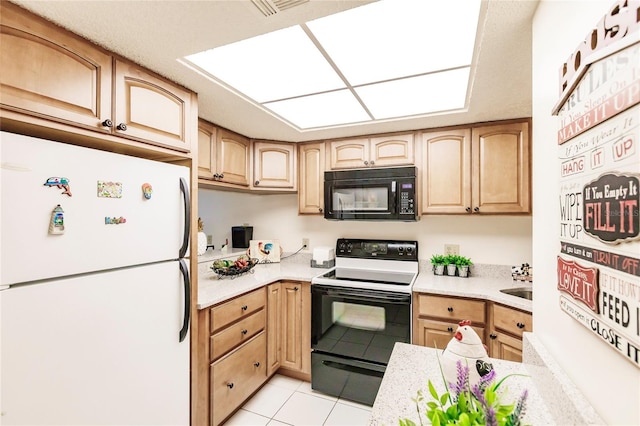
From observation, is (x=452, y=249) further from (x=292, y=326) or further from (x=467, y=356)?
(x=467, y=356)

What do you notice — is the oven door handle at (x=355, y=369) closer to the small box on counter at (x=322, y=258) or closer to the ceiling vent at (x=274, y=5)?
the small box on counter at (x=322, y=258)

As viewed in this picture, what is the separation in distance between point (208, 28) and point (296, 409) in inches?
94.2

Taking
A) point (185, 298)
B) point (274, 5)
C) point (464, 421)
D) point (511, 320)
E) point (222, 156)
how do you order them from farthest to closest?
point (222, 156)
point (511, 320)
point (185, 298)
point (274, 5)
point (464, 421)

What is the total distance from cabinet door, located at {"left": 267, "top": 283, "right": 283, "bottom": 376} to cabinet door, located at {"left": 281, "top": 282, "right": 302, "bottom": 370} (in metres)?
0.03

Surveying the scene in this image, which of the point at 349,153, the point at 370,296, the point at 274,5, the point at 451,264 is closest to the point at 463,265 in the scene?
the point at 451,264

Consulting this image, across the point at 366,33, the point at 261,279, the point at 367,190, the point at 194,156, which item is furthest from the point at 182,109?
the point at 367,190

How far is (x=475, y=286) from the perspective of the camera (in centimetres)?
211

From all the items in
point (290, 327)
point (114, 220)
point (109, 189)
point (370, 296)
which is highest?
point (109, 189)

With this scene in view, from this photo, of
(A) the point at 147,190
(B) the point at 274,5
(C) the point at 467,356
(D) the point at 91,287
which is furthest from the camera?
(A) the point at 147,190

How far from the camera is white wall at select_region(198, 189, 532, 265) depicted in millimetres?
2414

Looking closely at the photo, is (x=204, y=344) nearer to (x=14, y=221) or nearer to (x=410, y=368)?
(x=14, y=221)

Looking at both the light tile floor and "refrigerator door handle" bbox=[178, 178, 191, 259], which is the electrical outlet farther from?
"refrigerator door handle" bbox=[178, 178, 191, 259]

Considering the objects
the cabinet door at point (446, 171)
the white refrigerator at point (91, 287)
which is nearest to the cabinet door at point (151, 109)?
the white refrigerator at point (91, 287)

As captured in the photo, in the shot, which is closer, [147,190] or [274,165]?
[147,190]
